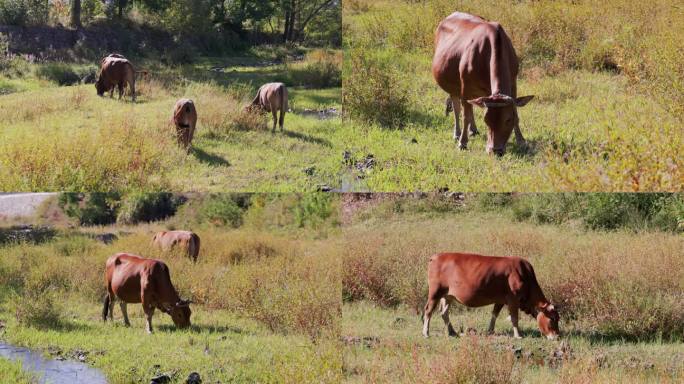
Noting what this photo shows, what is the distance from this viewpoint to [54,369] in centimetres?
1045

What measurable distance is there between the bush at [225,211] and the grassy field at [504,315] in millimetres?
3728

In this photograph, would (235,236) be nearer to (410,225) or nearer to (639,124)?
(410,225)

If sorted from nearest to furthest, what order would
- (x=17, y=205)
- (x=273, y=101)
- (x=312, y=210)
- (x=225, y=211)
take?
1. (x=312, y=210)
2. (x=17, y=205)
3. (x=273, y=101)
4. (x=225, y=211)

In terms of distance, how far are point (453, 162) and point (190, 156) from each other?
4867 mm

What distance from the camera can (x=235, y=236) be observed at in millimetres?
15070

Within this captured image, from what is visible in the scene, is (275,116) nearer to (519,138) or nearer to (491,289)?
(519,138)

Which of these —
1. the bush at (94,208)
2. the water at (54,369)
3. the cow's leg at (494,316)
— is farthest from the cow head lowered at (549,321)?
the bush at (94,208)

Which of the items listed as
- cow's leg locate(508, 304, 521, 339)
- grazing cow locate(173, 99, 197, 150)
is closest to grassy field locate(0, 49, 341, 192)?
grazing cow locate(173, 99, 197, 150)

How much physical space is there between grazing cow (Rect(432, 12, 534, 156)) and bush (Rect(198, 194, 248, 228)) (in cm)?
609

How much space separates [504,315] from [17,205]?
30.3ft

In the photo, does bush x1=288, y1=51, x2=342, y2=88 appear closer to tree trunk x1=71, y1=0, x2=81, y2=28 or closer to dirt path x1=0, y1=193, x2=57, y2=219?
tree trunk x1=71, y1=0, x2=81, y2=28

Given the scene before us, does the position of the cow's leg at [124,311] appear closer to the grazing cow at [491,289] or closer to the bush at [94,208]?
the bush at [94,208]

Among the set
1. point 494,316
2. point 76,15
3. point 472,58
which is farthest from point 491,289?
point 76,15

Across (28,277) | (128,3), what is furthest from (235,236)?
(128,3)
